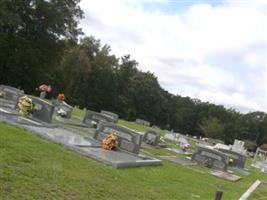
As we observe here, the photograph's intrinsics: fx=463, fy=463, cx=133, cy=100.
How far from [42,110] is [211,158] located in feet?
26.5

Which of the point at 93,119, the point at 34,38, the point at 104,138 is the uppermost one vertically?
the point at 34,38

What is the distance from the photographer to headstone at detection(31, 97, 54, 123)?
1603cm

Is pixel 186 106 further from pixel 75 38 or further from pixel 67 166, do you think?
pixel 67 166

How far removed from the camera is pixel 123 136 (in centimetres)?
1578

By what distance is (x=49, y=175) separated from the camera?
743cm

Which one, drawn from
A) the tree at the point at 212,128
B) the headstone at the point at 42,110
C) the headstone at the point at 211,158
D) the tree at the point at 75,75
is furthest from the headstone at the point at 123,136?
the tree at the point at 212,128

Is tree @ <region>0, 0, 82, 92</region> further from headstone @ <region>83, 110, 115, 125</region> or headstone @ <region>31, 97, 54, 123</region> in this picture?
headstone @ <region>31, 97, 54, 123</region>

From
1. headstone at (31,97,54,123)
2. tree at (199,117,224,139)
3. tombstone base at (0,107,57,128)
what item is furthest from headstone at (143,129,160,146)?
tree at (199,117,224,139)

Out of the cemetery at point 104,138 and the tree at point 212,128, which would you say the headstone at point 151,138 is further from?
the tree at point 212,128

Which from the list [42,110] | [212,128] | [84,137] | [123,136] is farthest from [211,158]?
[212,128]

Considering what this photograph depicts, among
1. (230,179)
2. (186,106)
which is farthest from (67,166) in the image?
(186,106)

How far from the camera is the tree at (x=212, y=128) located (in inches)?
2923

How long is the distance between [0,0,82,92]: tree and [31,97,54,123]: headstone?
22.9 metres

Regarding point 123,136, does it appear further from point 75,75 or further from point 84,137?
point 75,75
